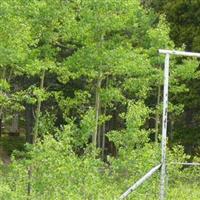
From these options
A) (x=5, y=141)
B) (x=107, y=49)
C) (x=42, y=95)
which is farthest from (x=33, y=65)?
(x=5, y=141)

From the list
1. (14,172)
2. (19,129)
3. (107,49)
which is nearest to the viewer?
(14,172)

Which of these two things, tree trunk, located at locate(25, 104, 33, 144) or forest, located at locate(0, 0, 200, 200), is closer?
forest, located at locate(0, 0, 200, 200)

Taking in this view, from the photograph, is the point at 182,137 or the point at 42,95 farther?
the point at 182,137

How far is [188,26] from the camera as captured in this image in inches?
1123

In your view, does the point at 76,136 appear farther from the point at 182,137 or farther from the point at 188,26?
the point at 188,26

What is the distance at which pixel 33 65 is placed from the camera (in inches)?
605

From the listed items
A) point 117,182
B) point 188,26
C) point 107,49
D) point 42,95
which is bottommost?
point 117,182

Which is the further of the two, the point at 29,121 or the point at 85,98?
the point at 29,121

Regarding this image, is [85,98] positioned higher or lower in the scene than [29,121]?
higher

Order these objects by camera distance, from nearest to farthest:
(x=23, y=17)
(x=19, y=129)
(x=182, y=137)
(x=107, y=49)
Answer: (x=23, y=17) < (x=107, y=49) < (x=182, y=137) < (x=19, y=129)

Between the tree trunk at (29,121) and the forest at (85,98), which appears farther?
the tree trunk at (29,121)

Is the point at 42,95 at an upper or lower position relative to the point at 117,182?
upper

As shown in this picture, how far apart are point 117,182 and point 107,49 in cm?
543

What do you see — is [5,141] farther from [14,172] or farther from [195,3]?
[14,172]
